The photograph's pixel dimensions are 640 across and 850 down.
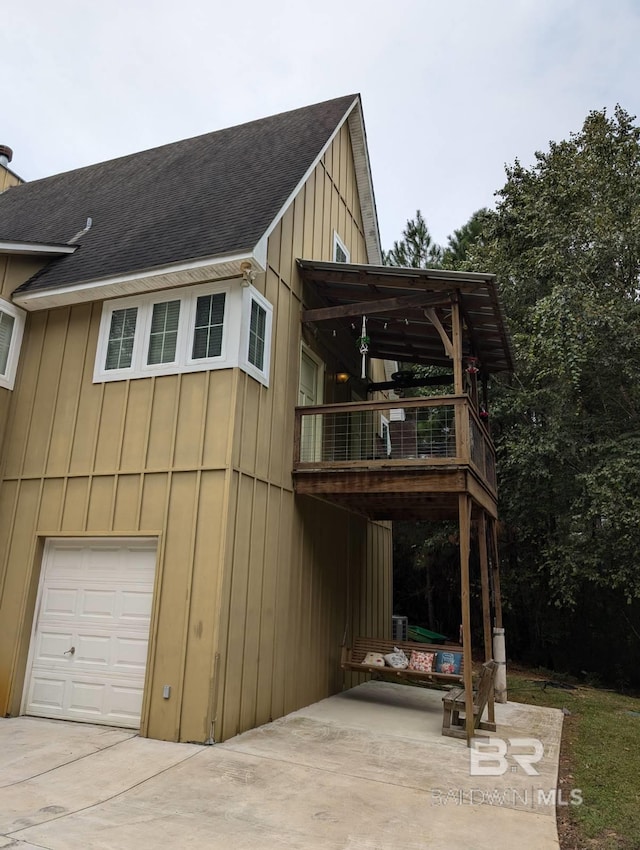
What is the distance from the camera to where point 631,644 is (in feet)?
44.7

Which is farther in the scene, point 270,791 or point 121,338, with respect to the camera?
point 121,338

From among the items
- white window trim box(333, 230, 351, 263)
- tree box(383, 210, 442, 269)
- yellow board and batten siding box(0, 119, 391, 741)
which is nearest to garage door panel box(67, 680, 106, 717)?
yellow board and batten siding box(0, 119, 391, 741)

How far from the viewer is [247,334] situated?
6.75m

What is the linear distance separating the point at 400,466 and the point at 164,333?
11.7ft

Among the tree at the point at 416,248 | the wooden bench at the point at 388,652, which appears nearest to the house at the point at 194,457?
the wooden bench at the point at 388,652

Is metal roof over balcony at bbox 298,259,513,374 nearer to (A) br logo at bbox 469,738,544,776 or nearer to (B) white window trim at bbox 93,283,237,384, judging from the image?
(B) white window trim at bbox 93,283,237,384

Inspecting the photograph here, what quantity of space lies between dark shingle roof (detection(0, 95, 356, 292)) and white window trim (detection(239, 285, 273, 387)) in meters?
0.63

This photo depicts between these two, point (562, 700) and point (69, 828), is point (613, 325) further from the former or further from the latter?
point (69, 828)

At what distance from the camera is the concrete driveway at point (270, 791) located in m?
3.63

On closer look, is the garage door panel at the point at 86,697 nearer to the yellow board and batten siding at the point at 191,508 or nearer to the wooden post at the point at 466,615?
the yellow board and batten siding at the point at 191,508

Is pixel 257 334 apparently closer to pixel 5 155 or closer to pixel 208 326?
pixel 208 326

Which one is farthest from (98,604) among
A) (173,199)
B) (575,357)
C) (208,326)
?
(575,357)

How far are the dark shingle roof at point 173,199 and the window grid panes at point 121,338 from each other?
0.58m

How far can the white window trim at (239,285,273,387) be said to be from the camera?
6.68 meters
